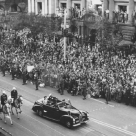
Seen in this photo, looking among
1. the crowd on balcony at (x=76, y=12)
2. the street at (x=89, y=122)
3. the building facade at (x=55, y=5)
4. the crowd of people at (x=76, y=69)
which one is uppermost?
the building facade at (x=55, y=5)

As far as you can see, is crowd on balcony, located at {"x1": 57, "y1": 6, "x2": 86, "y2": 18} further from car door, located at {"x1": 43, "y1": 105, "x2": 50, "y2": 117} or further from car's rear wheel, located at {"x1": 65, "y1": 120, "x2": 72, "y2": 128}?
car's rear wheel, located at {"x1": 65, "y1": 120, "x2": 72, "y2": 128}

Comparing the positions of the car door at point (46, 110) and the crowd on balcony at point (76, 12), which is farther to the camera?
the crowd on balcony at point (76, 12)

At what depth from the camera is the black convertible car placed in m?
20.0

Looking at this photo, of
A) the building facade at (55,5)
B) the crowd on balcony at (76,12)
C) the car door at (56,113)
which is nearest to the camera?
the car door at (56,113)

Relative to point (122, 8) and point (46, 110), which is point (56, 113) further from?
point (122, 8)

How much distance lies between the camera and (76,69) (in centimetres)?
2855

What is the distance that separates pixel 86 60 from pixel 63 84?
17.4 feet

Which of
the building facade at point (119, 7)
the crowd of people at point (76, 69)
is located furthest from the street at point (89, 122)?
the building facade at point (119, 7)

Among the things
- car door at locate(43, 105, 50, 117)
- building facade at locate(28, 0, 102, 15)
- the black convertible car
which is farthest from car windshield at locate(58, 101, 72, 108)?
building facade at locate(28, 0, 102, 15)

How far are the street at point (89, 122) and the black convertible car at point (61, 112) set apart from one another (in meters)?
0.35

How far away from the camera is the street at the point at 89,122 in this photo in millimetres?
19641

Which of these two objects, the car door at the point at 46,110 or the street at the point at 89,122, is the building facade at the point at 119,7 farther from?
the car door at the point at 46,110

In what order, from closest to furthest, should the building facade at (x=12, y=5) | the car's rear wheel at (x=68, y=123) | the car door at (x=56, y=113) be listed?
the car's rear wheel at (x=68, y=123) < the car door at (x=56, y=113) < the building facade at (x=12, y=5)

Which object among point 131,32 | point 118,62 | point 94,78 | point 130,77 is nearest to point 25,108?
point 94,78
